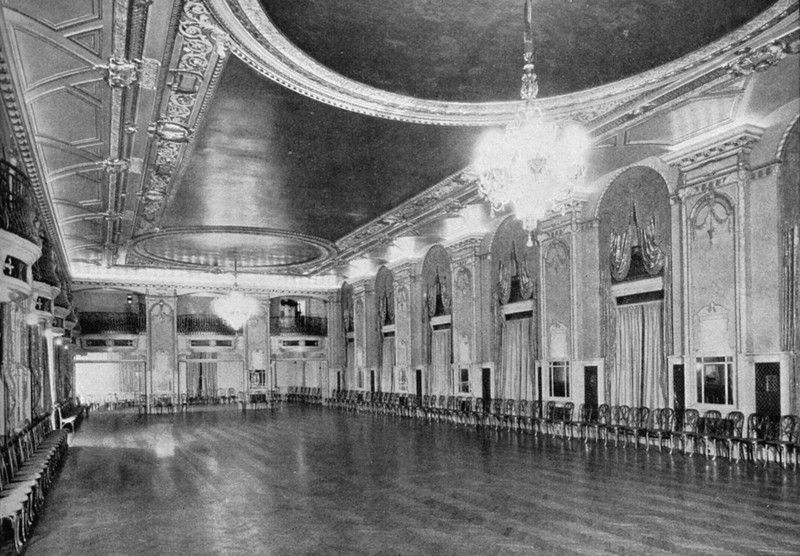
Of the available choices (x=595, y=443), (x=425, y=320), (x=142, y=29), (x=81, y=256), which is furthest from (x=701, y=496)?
(x=81, y=256)

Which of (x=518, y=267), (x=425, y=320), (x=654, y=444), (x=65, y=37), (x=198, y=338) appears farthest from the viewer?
(x=198, y=338)

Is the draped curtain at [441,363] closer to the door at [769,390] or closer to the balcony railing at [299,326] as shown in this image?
the door at [769,390]

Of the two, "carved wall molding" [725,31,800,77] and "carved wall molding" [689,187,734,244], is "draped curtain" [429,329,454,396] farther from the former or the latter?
"carved wall molding" [725,31,800,77]

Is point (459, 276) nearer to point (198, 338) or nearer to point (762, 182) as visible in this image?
point (762, 182)

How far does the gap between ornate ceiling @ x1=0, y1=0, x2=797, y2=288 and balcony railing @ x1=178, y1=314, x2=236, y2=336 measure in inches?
511

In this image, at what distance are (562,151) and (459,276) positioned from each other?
10.7 meters

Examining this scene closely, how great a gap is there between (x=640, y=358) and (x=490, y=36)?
7207 millimetres

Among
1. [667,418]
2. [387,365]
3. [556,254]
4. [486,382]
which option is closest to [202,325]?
[387,365]

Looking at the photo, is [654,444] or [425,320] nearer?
[654,444]

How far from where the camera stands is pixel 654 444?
1114 cm

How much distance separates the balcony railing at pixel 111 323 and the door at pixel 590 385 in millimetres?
18030

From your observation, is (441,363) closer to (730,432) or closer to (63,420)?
(63,420)

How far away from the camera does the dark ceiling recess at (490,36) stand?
6348mm

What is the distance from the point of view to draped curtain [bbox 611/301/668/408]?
11.4 meters
